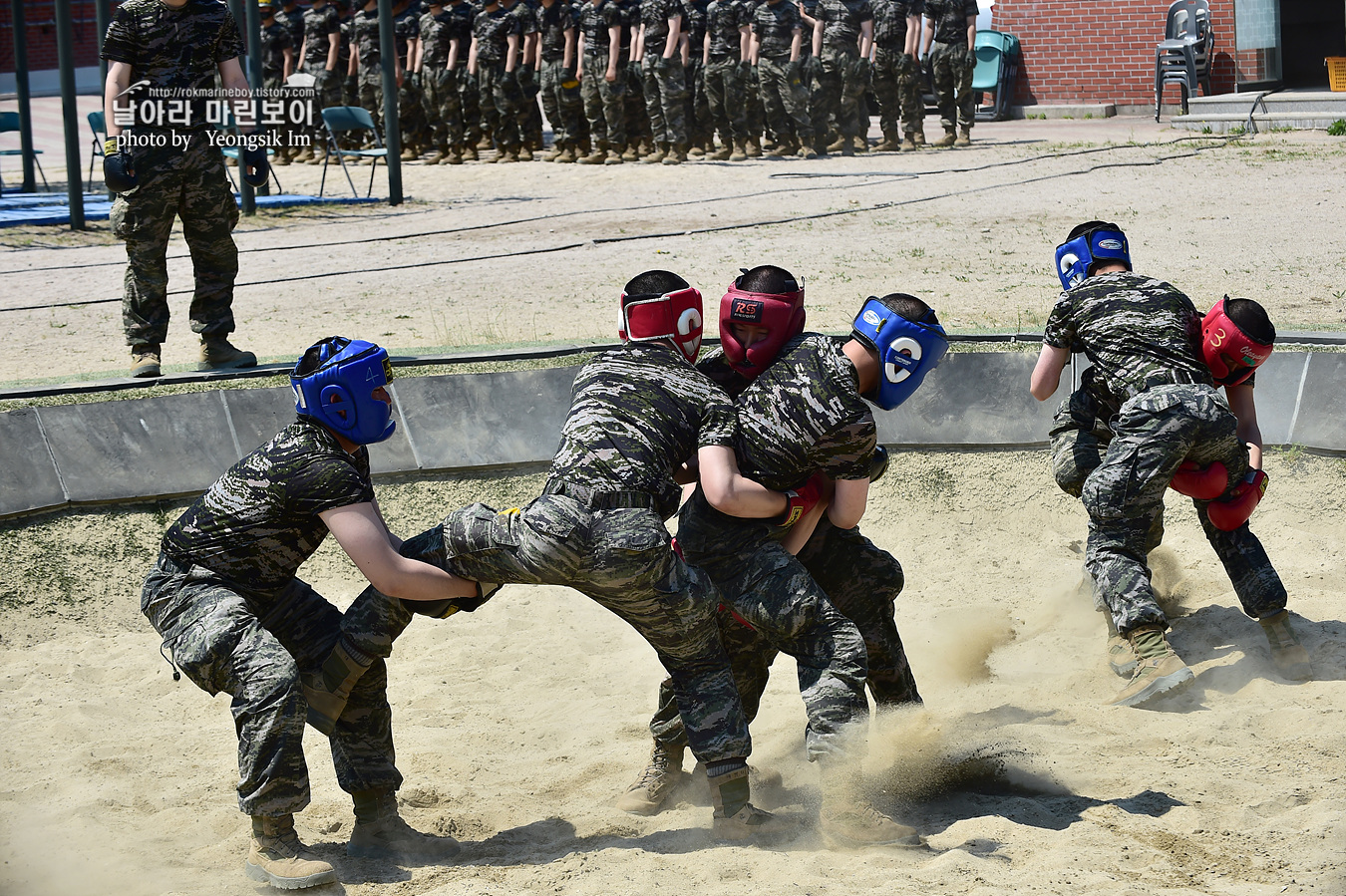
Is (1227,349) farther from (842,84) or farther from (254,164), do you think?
(842,84)

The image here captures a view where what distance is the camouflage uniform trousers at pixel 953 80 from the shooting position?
1788 cm

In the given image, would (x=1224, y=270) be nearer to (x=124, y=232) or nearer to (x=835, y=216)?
(x=835, y=216)

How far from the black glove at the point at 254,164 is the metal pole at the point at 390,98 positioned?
21.3ft

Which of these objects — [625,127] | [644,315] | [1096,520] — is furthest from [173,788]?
[625,127]

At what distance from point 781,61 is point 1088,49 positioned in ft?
24.5

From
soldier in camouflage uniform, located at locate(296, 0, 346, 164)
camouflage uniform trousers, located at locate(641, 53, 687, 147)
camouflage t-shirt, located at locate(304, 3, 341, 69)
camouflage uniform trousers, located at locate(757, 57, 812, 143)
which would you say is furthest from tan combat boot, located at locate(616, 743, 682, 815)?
camouflage t-shirt, located at locate(304, 3, 341, 69)

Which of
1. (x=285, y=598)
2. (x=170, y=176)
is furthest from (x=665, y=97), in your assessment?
(x=285, y=598)

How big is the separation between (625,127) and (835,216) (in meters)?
6.95

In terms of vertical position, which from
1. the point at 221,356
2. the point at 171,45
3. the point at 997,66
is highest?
the point at 997,66

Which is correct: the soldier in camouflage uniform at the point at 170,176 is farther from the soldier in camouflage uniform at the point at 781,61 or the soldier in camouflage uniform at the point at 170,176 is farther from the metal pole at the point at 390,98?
the soldier in camouflage uniform at the point at 781,61

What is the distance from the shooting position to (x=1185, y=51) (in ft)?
65.9

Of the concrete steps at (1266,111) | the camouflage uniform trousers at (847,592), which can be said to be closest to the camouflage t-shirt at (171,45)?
the camouflage uniform trousers at (847,592)

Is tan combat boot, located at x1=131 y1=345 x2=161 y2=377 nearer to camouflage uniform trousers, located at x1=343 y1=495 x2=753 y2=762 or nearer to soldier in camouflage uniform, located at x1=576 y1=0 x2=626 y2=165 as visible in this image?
camouflage uniform trousers, located at x1=343 y1=495 x2=753 y2=762

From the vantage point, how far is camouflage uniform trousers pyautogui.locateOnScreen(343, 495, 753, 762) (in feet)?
12.4
